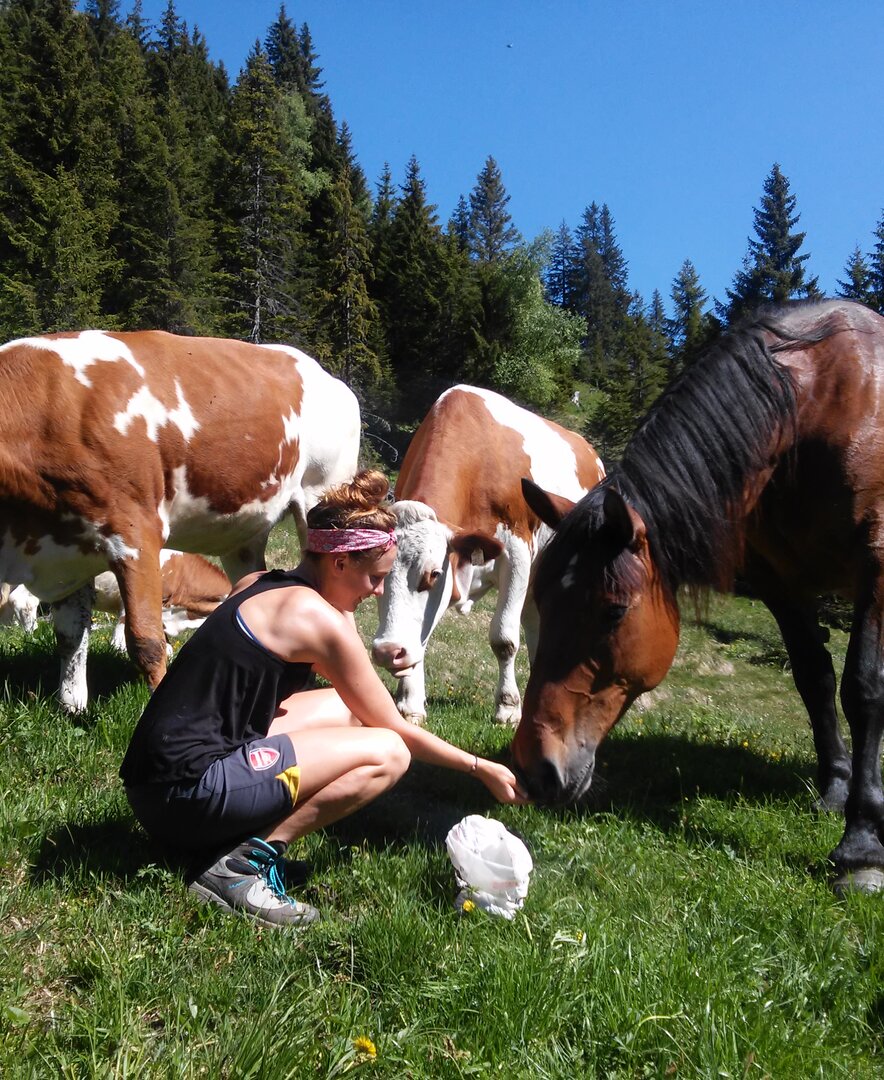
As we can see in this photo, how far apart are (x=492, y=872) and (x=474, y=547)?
3796 mm

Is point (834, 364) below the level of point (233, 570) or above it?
above

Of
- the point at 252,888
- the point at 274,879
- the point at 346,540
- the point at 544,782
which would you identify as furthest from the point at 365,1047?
the point at 346,540

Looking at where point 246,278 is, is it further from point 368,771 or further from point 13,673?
point 368,771

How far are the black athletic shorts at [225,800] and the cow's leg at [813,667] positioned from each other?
10.9ft

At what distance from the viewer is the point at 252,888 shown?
3.23 meters

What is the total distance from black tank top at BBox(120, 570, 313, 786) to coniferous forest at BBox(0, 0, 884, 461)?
26.1 metres

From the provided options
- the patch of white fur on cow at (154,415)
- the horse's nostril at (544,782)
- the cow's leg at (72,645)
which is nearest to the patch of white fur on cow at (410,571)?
the patch of white fur on cow at (154,415)

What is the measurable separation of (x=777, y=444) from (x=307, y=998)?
11.1 ft

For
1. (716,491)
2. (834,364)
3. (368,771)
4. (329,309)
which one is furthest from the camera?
(329,309)

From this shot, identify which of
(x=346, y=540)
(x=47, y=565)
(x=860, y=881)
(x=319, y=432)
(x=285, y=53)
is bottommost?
(x=860, y=881)

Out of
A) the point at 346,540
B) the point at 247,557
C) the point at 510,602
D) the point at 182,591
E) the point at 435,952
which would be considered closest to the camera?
the point at 435,952

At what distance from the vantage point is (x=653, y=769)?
5.68 m

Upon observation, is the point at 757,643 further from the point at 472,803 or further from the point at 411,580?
the point at 472,803

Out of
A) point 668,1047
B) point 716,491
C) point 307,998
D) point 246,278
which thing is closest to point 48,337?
point 716,491
